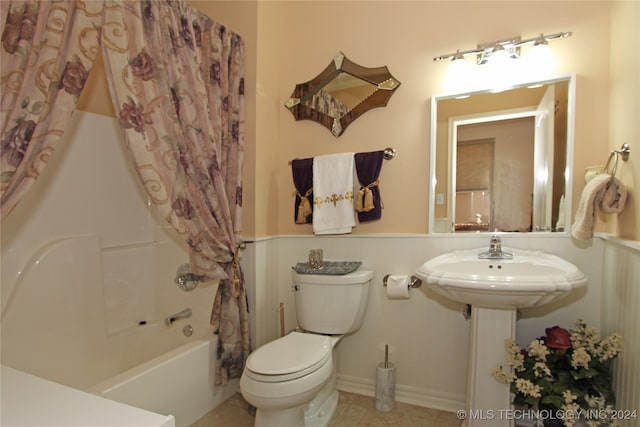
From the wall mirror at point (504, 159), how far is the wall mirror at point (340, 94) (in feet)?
1.13

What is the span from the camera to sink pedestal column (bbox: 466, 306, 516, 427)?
1.40 metres

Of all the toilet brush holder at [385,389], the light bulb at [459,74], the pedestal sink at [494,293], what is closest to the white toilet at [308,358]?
the toilet brush holder at [385,389]

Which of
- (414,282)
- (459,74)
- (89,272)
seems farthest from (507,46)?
(89,272)

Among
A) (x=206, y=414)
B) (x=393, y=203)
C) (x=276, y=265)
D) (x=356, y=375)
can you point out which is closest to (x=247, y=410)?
(x=206, y=414)

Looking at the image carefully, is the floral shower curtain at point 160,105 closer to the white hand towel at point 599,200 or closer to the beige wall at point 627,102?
the white hand towel at point 599,200

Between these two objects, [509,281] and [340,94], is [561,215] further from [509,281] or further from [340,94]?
[340,94]

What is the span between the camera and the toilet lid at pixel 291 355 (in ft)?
4.39

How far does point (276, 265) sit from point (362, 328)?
26.3 inches

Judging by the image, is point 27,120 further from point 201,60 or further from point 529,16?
point 529,16

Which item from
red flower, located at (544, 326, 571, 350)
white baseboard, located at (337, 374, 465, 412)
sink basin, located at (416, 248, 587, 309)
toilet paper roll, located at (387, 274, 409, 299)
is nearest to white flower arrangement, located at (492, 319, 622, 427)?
red flower, located at (544, 326, 571, 350)

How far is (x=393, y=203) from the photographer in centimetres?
190

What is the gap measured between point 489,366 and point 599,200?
831mm

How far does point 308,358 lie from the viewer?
1.41 meters

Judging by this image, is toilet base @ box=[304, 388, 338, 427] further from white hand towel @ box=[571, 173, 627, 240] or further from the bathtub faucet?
white hand towel @ box=[571, 173, 627, 240]
